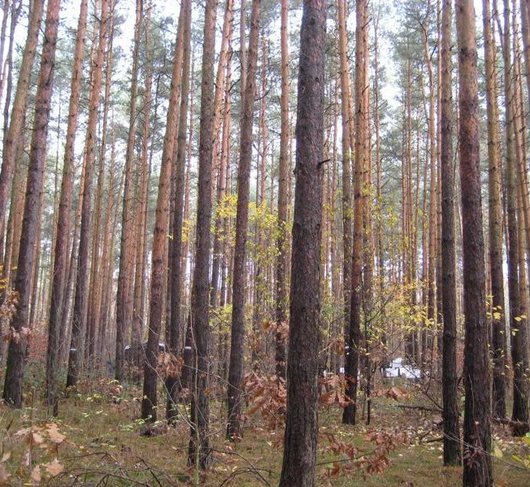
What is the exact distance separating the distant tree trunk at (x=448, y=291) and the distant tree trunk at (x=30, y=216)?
684 centimetres

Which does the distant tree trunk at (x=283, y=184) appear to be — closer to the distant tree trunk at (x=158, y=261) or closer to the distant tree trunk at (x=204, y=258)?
the distant tree trunk at (x=158, y=261)

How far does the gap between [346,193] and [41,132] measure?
265 inches

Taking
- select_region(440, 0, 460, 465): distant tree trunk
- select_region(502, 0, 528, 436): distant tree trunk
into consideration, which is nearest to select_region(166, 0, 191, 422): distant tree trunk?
select_region(440, 0, 460, 465): distant tree trunk

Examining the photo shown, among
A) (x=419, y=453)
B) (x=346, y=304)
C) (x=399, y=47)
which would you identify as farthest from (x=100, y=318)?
(x=419, y=453)

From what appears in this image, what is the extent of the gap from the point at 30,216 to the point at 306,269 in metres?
6.94

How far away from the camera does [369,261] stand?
38.9 feet

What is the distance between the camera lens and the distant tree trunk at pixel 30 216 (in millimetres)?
9188

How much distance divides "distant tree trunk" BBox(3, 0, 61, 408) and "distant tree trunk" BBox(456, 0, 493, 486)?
7100 mm

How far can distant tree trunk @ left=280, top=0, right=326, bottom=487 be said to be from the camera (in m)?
4.06

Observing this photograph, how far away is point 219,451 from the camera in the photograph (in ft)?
16.8

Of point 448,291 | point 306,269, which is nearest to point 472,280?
point 448,291

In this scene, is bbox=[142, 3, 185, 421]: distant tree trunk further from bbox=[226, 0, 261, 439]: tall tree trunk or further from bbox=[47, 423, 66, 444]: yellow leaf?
bbox=[47, 423, 66, 444]: yellow leaf

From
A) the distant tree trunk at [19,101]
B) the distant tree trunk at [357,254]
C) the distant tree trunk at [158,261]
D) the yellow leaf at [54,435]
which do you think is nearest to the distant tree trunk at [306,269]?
the yellow leaf at [54,435]

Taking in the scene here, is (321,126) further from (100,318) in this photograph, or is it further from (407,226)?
(100,318)
